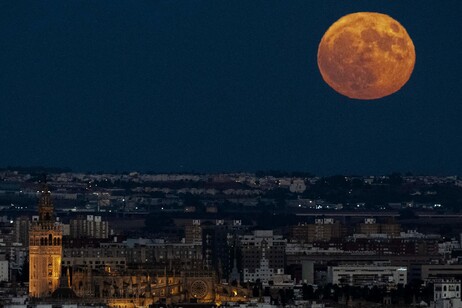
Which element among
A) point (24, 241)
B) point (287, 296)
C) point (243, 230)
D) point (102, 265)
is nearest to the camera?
point (287, 296)

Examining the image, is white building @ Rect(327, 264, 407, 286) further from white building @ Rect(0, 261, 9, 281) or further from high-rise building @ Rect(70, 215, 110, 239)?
high-rise building @ Rect(70, 215, 110, 239)

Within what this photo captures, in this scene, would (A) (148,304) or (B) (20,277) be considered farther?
(B) (20,277)

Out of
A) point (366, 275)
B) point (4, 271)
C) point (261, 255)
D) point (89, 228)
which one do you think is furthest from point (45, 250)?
point (89, 228)

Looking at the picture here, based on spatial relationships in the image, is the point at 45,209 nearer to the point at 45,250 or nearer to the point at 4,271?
the point at 45,250

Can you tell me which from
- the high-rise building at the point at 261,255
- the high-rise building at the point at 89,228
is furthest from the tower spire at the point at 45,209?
the high-rise building at the point at 89,228

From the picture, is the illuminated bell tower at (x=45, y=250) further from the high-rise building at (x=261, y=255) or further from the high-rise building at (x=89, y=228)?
the high-rise building at (x=89, y=228)

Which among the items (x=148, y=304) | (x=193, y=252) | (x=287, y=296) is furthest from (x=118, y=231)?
(x=148, y=304)

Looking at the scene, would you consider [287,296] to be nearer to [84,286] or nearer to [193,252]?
[84,286]
